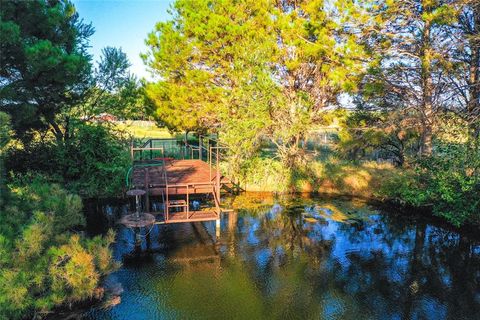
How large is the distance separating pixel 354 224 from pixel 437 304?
512cm

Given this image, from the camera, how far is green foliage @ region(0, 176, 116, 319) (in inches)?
208

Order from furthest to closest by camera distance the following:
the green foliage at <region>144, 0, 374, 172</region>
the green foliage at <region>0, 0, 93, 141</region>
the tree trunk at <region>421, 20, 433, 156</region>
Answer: the green foliage at <region>144, 0, 374, 172</region> < the tree trunk at <region>421, 20, 433, 156</region> < the green foliage at <region>0, 0, 93, 141</region>

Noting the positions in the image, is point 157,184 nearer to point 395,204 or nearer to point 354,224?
point 354,224

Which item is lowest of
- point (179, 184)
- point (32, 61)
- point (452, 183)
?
point (452, 183)

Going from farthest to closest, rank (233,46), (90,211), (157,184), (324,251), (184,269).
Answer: (233,46)
(90,211)
(157,184)
(324,251)
(184,269)

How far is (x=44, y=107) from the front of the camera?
14133 millimetres

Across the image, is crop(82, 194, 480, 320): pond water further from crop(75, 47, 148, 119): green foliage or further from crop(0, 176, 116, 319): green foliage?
crop(75, 47, 148, 119): green foliage

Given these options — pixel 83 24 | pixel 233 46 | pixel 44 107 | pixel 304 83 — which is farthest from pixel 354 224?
pixel 83 24

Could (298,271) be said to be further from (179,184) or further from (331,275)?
(179,184)

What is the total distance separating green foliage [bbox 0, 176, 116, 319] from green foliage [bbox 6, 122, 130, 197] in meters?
8.59

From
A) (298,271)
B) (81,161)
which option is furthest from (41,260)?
(81,161)

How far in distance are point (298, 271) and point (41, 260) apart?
242 inches

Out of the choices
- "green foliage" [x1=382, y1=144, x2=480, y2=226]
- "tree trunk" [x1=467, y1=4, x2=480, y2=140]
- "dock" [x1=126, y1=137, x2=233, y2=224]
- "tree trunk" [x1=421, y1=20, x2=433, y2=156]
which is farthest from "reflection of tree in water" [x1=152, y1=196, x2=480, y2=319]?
"tree trunk" [x1=467, y1=4, x2=480, y2=140]

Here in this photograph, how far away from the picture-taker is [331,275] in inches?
342
